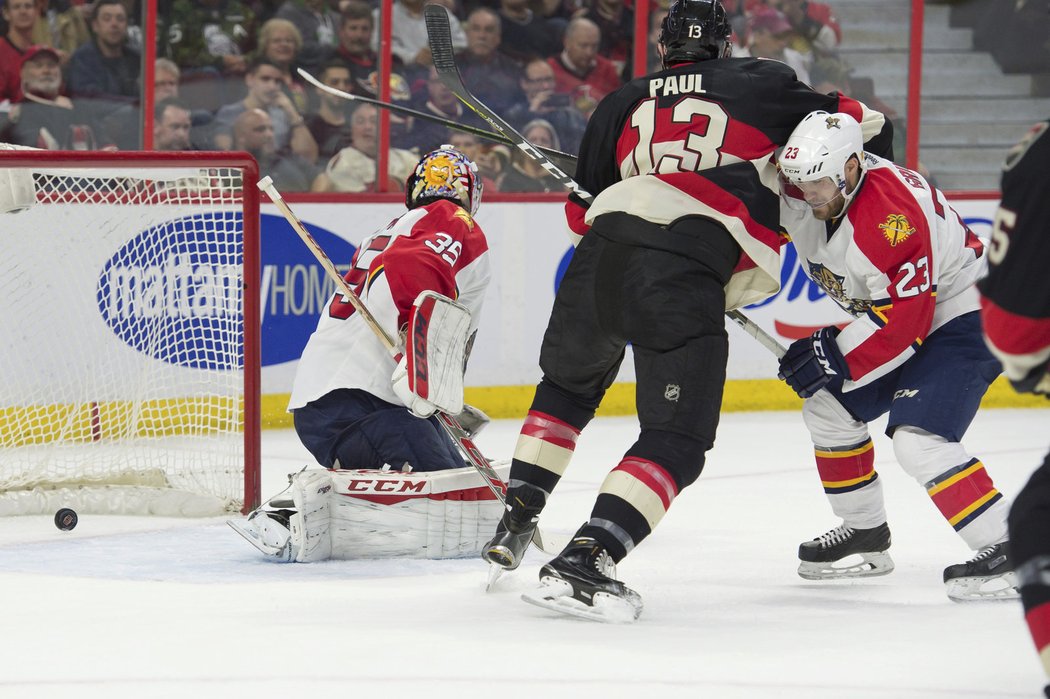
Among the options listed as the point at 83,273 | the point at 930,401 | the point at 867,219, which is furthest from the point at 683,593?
the point at 83,273

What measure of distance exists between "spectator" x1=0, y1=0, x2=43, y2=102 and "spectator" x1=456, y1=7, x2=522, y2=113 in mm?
1688

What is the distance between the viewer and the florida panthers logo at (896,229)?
2.93 meters

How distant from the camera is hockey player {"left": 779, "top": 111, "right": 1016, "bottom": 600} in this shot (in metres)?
2.93

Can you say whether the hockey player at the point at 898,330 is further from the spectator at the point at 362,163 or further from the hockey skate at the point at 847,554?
the spectator at the point at 362,163

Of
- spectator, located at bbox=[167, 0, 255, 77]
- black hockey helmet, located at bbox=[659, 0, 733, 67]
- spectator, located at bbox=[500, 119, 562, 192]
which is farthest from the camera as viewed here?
spectator, located at bbox=[500, 119, 562, 192]

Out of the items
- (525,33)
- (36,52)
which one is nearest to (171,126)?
(36,52)

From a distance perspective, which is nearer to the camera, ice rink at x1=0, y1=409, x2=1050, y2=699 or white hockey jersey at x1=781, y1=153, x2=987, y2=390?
ice rink at x1=0, y1=409, x2=1050, y2=699

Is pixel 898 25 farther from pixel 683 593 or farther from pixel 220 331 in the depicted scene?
pixel 683 593

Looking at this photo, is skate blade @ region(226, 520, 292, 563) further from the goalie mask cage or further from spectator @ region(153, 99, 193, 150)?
spectator @ region(153, 99, 193, 150)

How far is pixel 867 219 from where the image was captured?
297 cm

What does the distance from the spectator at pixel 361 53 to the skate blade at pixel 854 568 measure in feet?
11.0

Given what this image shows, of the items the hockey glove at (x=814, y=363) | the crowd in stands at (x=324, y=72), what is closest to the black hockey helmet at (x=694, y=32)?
the hockey glove at (x=814, y=363)

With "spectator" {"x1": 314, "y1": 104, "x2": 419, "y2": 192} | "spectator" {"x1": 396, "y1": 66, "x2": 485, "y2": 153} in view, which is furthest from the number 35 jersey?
"spectator" {"x1": 396, "y1": 66, "x2": 485, "y2": 153}

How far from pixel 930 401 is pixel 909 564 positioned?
61cm
